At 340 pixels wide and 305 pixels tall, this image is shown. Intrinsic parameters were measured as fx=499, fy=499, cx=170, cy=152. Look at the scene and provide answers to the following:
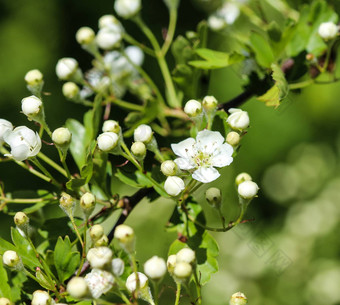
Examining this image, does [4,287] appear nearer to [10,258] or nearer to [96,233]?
[10,258]

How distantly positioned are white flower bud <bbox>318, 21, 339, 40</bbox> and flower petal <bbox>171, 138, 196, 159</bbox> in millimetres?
503

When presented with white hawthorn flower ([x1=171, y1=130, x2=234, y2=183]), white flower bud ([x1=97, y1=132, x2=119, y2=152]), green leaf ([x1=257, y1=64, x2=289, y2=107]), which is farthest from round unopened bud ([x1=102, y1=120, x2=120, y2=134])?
green leaf ([x1=257, y1=64, x2=289, y2=107])

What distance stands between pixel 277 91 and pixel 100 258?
23.1 inches

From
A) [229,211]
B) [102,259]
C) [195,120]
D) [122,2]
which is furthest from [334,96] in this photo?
[102,259]

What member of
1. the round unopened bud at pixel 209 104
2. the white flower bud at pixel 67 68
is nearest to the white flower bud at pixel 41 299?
the round unopened bud at pixel 209 104

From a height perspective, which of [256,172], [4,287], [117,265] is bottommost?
[256,172]

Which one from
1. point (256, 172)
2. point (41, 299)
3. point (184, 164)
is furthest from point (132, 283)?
point (256, 172)

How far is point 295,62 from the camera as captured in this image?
4.73 feet

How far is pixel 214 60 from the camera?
4.39ft

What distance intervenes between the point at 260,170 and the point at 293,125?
1.09ft

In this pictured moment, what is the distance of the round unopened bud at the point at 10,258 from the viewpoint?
1075 mm

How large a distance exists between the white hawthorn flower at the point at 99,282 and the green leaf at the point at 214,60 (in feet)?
2.00

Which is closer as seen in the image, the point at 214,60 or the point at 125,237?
the point at 125,237

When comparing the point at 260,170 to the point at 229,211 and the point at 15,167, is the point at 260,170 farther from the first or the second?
the point at 15,167
